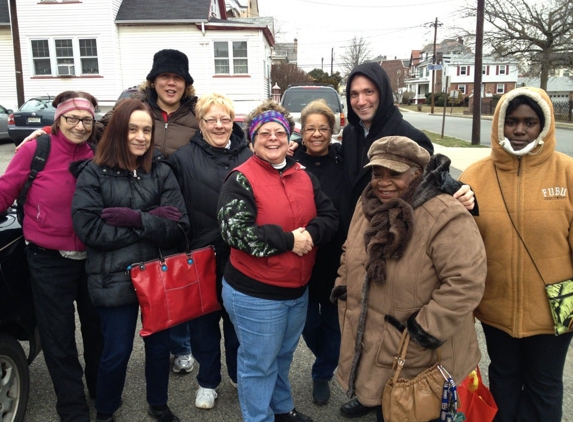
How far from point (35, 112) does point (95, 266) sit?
13.7m

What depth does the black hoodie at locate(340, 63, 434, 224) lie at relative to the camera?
2.85 meters

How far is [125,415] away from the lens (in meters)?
3.10

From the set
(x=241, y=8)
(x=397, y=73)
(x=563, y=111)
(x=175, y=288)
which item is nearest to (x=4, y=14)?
(x=175, y=288)

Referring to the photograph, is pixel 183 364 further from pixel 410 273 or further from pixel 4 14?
pixel 4 14

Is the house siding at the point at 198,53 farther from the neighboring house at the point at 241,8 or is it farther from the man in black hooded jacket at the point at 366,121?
the man in black hooded jacket at the point at 366,121

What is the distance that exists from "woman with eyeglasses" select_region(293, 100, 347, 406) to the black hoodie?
0.11m

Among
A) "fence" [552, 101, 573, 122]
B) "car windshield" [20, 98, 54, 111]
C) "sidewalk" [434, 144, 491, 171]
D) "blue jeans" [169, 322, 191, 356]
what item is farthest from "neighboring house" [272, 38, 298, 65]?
"blue jeans" [169, 322, 191, 356]

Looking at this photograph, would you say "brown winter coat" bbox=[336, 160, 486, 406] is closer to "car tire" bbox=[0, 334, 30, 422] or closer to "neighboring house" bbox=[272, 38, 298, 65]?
"car tire" bbox=[0, 334, 30, 422]

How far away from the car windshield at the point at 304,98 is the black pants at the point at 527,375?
10.9 m

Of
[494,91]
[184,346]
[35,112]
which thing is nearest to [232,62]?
[35,112]

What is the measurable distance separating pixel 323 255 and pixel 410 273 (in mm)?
999

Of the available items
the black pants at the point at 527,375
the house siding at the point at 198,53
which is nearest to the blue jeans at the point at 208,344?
the black pants at the point at 527,375

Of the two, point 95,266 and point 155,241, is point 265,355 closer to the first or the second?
point 155,241

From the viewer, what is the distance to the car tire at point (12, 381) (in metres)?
2.75
